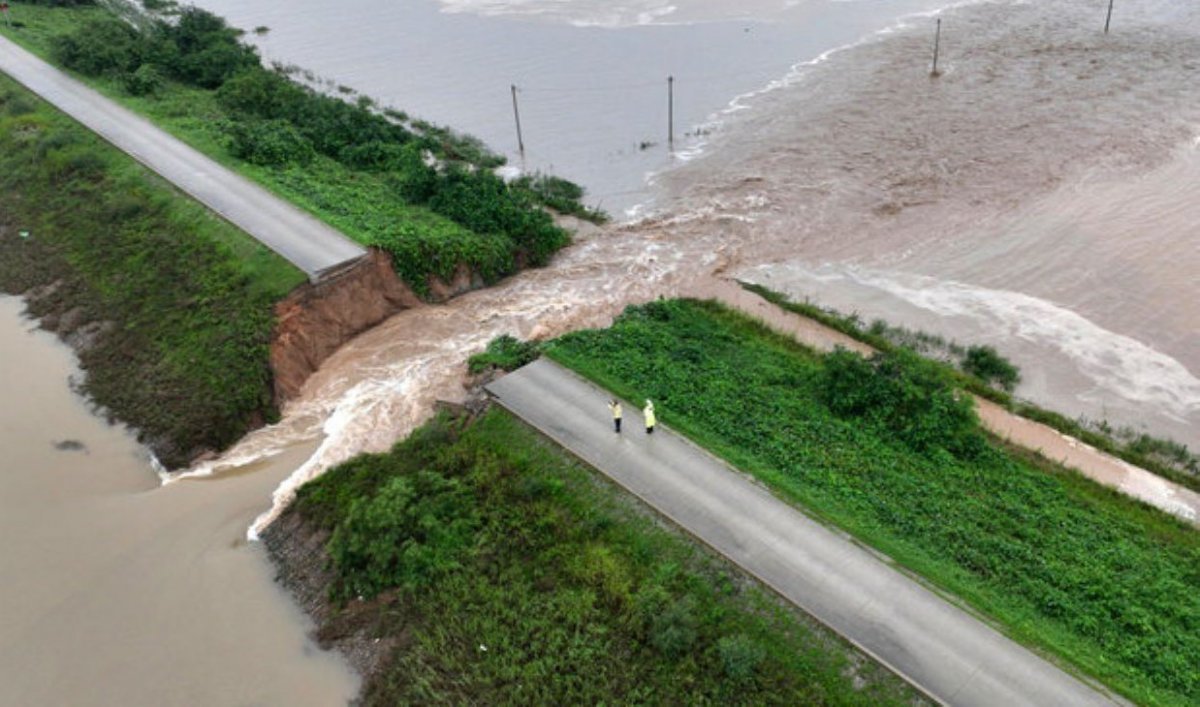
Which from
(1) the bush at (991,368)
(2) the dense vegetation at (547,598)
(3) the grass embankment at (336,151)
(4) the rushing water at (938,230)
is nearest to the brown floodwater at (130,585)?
(2) the dense vegetation at (547,598)

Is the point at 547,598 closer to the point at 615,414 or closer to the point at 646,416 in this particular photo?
the point at 615,414

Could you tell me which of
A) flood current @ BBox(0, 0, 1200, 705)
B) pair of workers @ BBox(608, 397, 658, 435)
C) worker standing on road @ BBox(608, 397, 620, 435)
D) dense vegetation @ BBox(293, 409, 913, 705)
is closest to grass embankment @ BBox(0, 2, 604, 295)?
flood current @ BBox(0, 0, 1200, 705)

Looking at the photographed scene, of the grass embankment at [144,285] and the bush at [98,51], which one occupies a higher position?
the bush at [98,51]

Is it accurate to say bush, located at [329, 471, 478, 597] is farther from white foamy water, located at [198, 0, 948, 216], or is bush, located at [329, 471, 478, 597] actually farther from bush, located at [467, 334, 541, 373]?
white foamy water, located at [198, 0, 948, 216]

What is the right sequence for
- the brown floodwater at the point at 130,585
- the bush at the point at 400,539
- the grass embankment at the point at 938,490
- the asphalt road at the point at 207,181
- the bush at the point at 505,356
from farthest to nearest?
the asphalt road at the point at 207,181
the bush at the point at 505,356
the bush at the point at 400,539
the brown floodwater at the point at 130,585
the grass embankment at the point at 938,490

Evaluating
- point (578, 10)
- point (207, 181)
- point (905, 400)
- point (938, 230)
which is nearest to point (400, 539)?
point (905, 400)

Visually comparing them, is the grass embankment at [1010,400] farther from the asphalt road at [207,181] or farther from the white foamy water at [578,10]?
the white foamy water at [578,10]

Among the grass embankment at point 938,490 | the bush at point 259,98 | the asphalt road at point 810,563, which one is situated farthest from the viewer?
the bush at point 259,98

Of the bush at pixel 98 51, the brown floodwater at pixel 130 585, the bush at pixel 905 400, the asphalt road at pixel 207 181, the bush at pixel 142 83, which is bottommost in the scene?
the brown floodwater at pixel 130 585
